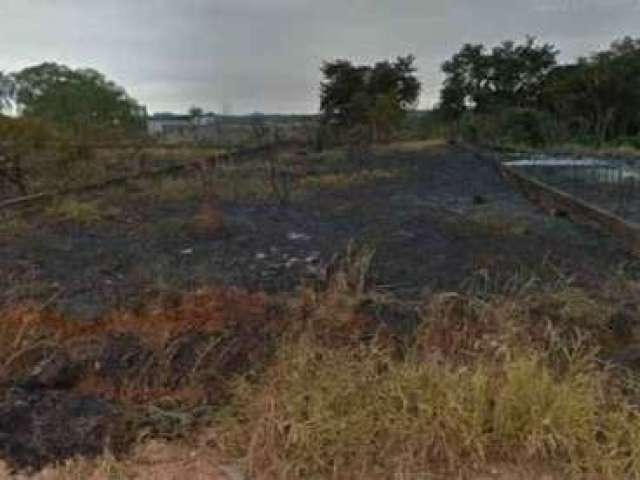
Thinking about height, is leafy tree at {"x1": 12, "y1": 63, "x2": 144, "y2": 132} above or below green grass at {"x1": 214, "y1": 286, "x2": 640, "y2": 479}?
above

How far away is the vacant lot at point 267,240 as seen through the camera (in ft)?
18.2

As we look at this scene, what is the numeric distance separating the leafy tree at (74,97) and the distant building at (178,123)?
1.87 meters

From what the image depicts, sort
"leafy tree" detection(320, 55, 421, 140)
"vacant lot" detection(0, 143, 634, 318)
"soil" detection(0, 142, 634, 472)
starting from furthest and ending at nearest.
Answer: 1. "leafy tree" detection(320, 55, 421, 140)
2. "vacant lot" detection(0, 143, 634, 318)
3. "soil" detection(0, 142, 634, 472)

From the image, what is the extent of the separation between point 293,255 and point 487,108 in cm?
3439

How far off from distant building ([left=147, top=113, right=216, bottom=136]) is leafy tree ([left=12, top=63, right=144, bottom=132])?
1.87 metres

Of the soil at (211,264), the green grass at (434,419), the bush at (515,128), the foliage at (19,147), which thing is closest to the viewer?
the green grass at (434,419)

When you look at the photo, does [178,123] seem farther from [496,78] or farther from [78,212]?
[78,212]

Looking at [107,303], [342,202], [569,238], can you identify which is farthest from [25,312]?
[342,202]

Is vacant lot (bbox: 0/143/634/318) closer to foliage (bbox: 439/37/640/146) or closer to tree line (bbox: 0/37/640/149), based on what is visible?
tree line (bbox: 0/37/640/149)

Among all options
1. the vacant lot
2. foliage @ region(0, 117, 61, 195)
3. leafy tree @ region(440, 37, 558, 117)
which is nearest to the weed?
the vacant lot

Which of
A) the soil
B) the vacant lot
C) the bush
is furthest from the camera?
the bush

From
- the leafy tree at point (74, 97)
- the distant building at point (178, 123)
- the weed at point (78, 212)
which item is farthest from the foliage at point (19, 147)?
the distant building at point (178, 123)

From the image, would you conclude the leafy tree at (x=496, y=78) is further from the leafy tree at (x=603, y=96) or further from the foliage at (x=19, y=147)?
the foliage at (x=19, y=147)

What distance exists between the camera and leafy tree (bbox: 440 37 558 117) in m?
40.0
